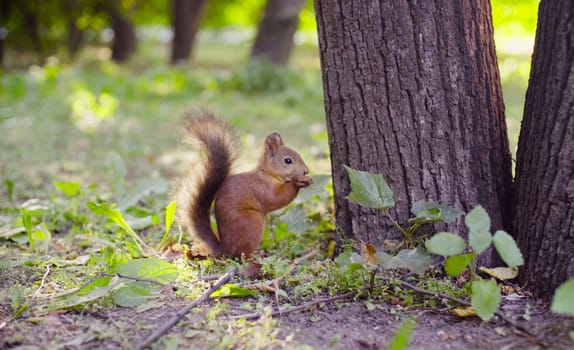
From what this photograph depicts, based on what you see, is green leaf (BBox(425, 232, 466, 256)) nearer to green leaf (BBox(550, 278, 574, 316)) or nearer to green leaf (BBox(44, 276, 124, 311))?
green leaf (BBox(550, 278, 574, 316))

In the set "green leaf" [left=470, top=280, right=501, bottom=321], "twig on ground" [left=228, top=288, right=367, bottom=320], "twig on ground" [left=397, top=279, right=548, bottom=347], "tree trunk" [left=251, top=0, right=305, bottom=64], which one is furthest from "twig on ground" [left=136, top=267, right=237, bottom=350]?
"tree trunk" [left=251, top=0, right=305, bottom=64]

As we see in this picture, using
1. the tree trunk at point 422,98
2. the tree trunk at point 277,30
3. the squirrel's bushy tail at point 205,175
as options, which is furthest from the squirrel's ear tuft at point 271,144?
the tree trunk at point 277,30

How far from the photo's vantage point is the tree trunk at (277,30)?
958cm

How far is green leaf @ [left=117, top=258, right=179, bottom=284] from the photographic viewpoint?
231cm

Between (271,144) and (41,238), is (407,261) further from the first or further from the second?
(41,238)

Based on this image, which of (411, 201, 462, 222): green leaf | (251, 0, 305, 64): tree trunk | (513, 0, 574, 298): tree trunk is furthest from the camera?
(251, 0, 305, 64): tree trunk

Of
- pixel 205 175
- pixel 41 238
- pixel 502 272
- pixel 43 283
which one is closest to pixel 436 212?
pixel 502 272

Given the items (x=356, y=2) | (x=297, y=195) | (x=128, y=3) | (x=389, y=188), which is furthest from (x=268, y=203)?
(x=128, y=3)

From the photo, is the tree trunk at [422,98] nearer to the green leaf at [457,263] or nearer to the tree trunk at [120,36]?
the green leaf at [457,263]

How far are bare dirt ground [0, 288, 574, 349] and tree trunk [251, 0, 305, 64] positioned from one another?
7.66 meters

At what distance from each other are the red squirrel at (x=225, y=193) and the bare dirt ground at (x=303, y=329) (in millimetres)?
506

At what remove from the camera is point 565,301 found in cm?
164

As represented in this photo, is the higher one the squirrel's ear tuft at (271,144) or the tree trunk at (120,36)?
Result: the tree trunk at (120,36)

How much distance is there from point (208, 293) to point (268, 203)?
26.9 inches
